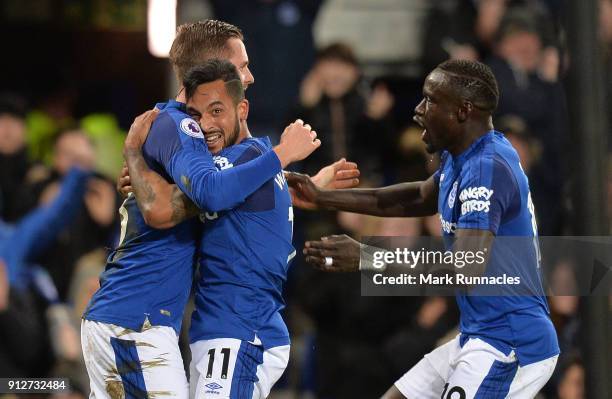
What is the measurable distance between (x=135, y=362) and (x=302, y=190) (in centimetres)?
116

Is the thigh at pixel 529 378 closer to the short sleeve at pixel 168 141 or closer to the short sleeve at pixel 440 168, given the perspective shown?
the short sleeve at pixel 440 168

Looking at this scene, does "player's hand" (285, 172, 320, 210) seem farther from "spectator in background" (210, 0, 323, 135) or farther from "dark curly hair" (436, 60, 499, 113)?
"spectator in background" (210, 0, 323, 135)

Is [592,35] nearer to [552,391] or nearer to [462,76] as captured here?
[462,76]

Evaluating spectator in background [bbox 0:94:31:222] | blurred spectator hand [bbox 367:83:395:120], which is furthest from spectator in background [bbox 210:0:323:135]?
spectator in background [bbox 0:94:31:222]

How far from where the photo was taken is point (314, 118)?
658cm

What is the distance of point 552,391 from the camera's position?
20.4 feet

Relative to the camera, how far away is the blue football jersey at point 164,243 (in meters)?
3.79

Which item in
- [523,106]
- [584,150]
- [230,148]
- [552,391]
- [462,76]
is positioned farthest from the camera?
[523,106]

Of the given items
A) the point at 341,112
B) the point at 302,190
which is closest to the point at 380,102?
the point at 341,112

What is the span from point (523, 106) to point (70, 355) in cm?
301

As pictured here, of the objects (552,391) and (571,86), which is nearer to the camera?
(571,86)

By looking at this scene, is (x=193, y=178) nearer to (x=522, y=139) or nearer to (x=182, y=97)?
(x=182, y=97)

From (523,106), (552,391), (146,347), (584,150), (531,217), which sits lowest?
(552,391)

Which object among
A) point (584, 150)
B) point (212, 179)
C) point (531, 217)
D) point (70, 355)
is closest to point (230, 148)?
point (212, 179)
